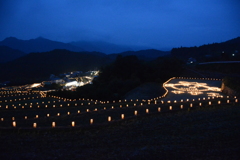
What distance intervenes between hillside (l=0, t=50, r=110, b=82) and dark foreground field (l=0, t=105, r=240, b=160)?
33884mm

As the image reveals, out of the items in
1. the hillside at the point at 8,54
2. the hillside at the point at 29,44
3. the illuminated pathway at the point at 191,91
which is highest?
the hillside at the point at 29,44

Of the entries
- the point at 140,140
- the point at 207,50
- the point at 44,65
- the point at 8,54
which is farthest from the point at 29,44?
the point at 140,140

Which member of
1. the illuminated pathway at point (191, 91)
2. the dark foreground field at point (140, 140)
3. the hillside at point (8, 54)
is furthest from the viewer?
the hillside at point (8, 54)

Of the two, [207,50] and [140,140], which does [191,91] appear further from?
[207,50]

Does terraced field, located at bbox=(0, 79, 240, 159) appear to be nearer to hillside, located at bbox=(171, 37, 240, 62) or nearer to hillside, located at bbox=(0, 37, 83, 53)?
hillside, located at bbox=(171, 37, 240, 62)

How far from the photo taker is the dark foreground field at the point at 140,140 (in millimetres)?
4117

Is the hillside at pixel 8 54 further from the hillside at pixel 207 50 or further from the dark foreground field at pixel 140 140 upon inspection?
the dark foreground field at pixel 140 140

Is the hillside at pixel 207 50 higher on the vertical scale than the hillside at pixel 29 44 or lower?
lower

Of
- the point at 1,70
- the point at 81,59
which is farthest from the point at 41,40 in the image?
the point at 1,70

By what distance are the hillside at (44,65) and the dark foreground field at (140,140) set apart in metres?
33.9

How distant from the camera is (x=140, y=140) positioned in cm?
495

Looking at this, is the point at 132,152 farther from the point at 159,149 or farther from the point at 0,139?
the point at 0,139

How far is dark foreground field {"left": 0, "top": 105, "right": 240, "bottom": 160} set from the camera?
412 centimetres

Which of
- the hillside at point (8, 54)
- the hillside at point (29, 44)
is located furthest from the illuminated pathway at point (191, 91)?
the hillside at point (29, 44)
